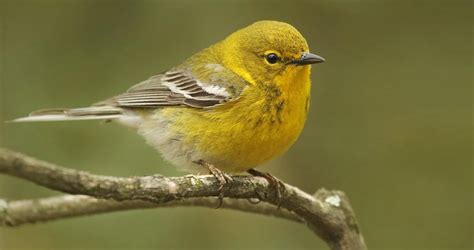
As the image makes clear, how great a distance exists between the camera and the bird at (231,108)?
15.3ft

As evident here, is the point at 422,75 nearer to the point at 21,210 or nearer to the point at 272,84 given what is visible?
the point at 272,84

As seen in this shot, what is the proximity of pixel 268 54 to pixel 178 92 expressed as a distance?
72 cm

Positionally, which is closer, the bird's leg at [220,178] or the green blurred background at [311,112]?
the bird's leg at [220,178]

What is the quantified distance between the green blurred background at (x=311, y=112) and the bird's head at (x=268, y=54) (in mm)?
1386

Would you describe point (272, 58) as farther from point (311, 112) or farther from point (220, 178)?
point (311, 112)

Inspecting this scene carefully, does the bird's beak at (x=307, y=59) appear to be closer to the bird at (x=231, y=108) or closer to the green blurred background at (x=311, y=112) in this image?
the bird at (x=231, y=108)

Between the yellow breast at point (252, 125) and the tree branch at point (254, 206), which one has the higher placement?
the yellow breast at point (252, 125)

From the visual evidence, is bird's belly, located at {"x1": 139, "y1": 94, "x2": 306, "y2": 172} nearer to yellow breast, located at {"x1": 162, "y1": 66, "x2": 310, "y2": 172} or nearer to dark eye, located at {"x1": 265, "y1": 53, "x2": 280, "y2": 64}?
yellow breast, located at {"x1": 162, "y1": 66, "x2": 310, "y2": 172}

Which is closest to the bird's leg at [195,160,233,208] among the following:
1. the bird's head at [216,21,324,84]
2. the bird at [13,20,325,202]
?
the bird at [13,20,325,202]

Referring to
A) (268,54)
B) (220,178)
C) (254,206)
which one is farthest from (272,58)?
(220,178)

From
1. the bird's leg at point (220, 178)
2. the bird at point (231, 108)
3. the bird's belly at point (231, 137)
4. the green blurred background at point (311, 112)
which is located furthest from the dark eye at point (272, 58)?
the green blurred background at point (311, 112)

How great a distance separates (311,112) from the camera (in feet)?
25.0

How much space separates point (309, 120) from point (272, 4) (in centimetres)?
136

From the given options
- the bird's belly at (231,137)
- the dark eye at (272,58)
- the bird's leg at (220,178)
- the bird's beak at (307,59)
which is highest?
the dark eye at (272,58)
